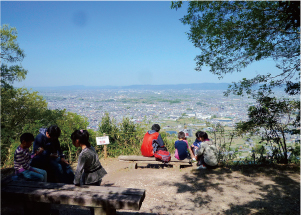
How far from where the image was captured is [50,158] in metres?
4.22

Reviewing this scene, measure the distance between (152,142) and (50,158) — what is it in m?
3.00

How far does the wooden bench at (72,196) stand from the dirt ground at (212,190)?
269 mm

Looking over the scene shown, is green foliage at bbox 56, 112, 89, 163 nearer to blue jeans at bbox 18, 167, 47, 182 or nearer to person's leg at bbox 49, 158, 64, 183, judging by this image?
person's leg at bbox 49, 158, 64, 183

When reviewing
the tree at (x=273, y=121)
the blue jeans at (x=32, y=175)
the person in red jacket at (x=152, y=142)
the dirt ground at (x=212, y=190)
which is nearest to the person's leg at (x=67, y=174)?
the dirt ground at (x=212, y=190)

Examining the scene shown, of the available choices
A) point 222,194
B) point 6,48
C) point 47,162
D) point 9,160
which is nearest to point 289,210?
A: point 222,194

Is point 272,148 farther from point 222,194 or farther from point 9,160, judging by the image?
point 9,160

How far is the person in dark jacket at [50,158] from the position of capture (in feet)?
13.6

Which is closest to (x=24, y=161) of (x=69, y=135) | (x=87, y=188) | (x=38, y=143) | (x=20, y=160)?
(x=20, y=160)

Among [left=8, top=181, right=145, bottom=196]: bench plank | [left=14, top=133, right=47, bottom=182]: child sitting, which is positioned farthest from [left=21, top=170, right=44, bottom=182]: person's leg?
[left=8, top=181, right=145, bottom=196]: bench plank

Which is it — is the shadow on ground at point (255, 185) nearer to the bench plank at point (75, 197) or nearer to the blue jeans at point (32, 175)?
the bench plank at point (75, 197)

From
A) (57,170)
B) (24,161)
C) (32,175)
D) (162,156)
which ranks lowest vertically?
(162,156)

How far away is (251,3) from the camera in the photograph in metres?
4.38

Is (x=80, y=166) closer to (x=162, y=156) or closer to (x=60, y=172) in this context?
(x=60, y=172)

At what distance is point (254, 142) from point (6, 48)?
38.8 ft
